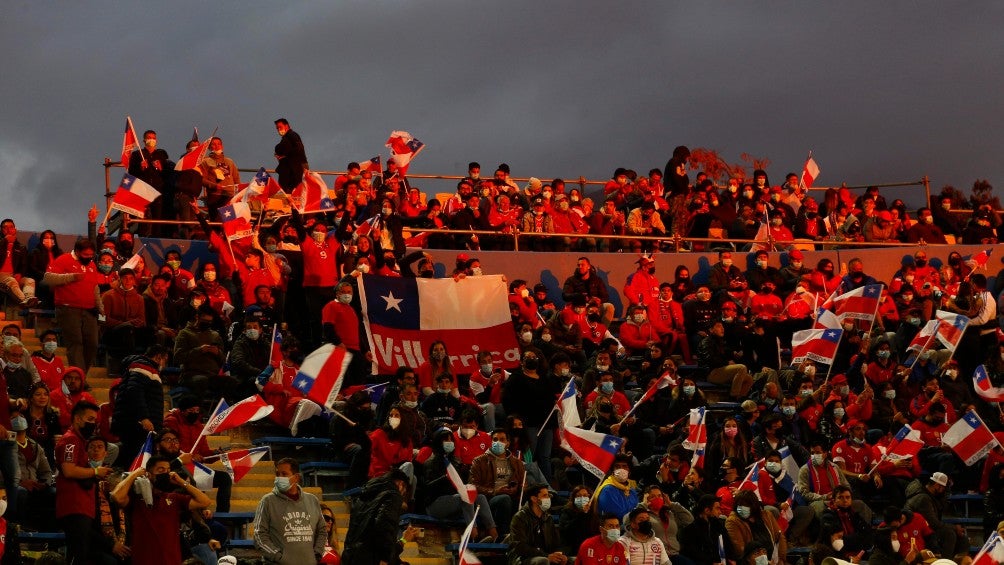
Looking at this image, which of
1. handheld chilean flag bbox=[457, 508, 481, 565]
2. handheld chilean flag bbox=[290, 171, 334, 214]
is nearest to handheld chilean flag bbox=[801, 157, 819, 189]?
handheld chilean flag bbox=[290, 171, 334, 214]

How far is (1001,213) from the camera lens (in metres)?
32.9

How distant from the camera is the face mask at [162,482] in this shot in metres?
16.4

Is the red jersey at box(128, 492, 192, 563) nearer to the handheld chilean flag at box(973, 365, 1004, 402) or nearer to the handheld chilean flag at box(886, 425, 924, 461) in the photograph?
the handheld chilean flag at box(886, 425, 924, 461)

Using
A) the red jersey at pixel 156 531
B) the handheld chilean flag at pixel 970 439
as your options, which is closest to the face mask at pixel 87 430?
the red jersey at pixel 156 531

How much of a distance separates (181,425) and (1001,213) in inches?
728

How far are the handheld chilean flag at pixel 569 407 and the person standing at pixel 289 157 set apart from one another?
23.9 feet


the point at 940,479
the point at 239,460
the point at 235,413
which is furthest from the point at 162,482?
the point at 940,479

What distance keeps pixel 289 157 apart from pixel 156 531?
457 inches

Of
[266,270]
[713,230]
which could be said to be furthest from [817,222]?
[266,270]

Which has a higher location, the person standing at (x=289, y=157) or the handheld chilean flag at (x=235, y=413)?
the person standing at (x=289, y=157)

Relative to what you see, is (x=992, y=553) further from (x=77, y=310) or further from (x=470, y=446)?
(x=77, y=310)

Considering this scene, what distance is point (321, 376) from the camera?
65.9 feet

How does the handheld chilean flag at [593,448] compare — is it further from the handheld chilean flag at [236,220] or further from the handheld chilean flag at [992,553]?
the handheld chilean flag at [236,220]

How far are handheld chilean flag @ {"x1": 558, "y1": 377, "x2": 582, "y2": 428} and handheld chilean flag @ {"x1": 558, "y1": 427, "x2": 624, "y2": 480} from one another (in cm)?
17
